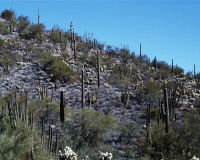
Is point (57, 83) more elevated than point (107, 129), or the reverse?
point (57, 83)

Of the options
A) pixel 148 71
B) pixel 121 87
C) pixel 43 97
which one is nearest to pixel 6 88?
pixel 43 97

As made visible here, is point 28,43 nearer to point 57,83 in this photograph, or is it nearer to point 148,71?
point 57,83

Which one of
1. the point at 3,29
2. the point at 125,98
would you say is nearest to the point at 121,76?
the point at 125,98

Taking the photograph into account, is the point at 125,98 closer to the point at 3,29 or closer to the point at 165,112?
the point at 165,112

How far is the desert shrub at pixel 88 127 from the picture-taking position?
16.4 m

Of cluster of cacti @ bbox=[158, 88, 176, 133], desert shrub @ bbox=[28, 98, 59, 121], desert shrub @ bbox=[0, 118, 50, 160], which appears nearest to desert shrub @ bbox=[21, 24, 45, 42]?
desert shrub @ bbox=[28, 98, 59, 121]

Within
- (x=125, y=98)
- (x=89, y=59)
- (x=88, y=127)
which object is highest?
(x=89, y=59)

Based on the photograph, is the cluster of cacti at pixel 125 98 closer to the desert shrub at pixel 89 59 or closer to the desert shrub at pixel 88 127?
the desert shrub at pixel 88 127

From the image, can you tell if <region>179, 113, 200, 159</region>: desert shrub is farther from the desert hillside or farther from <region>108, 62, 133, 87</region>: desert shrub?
<region>108, 62, 133, 87</region>: desert shrub

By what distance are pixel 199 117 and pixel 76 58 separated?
15.4 meters

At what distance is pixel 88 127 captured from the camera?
16859 mm

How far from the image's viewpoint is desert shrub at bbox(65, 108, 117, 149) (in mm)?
16375

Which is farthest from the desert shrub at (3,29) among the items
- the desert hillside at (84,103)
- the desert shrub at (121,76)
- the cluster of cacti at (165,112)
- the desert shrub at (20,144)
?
the desert shrub at (20,144)

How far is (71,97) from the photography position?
2264 cm
